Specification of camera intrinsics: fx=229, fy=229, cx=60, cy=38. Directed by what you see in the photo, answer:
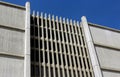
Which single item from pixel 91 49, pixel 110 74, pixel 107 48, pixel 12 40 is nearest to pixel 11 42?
pixel 12 40

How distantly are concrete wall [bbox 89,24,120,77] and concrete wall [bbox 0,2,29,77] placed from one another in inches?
340

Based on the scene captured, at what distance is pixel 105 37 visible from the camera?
27.7m

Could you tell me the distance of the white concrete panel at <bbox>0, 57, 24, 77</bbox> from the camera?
63.9ft

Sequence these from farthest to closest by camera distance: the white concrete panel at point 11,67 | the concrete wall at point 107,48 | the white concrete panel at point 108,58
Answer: the white concrete panel at point 108,58 → the concrete wall at point 107,48 → the white concrete panel at point 11,67

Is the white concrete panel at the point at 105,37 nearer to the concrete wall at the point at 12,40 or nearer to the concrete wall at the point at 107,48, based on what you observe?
the concrete wall at the point at 107,48

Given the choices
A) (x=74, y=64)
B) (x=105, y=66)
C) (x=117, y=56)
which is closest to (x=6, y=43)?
(x=74, y=64)

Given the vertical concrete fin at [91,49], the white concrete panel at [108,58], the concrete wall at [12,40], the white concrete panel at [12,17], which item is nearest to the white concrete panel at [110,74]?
the white concrete panel at [108,58]

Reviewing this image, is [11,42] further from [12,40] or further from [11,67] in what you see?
[11,67]

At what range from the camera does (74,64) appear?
2280 cm

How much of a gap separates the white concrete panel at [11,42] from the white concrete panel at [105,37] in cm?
904

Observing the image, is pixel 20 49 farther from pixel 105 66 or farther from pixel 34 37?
pixel 105 66

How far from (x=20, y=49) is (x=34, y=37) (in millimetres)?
2156

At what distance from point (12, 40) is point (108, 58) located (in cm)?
1094

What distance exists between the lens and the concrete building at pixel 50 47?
20734 millimetres
